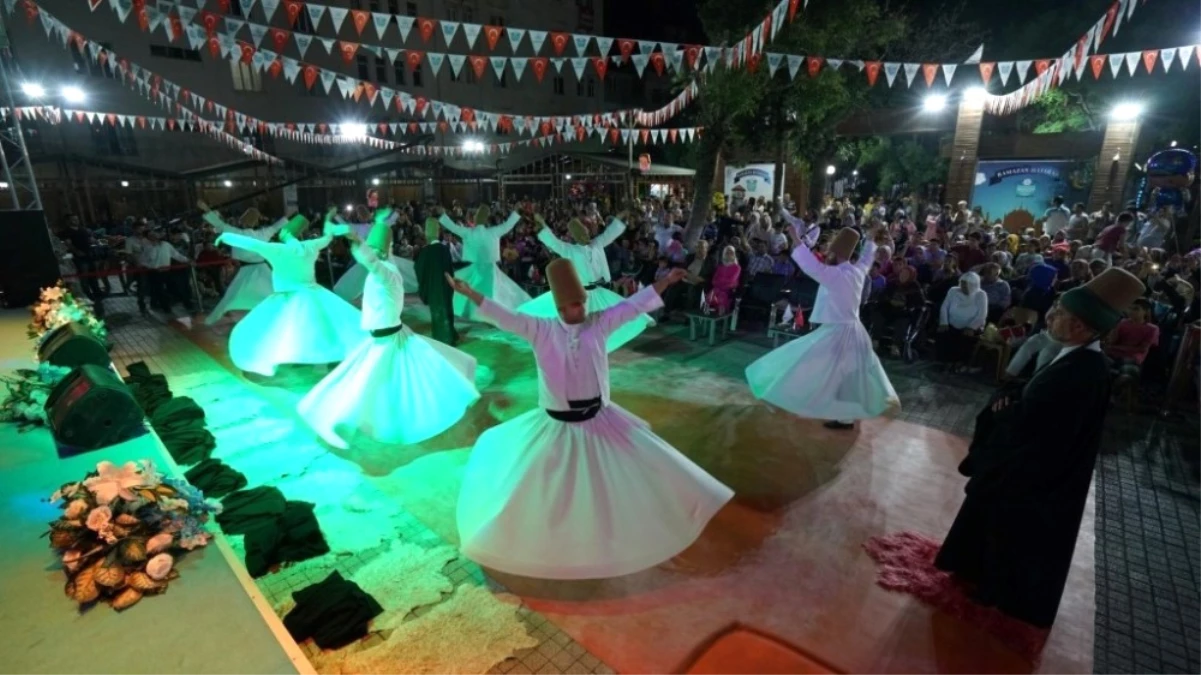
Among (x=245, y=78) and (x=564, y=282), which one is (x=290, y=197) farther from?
(x=564, y=282)

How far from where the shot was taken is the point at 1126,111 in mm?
15180

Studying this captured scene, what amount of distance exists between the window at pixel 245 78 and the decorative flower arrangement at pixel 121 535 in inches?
986

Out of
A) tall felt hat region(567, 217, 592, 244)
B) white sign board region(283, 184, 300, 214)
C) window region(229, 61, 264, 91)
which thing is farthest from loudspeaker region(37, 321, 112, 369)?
window region(229, 61, 264, 91)

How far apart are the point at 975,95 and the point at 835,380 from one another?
45.8ft

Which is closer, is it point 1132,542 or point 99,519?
point 99,519

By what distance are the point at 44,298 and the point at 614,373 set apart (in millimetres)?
6754

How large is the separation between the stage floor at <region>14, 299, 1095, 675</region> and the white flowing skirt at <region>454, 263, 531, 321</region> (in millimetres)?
3254

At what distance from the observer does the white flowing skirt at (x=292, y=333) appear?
7562mm

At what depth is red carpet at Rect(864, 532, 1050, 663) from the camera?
3.41 metres

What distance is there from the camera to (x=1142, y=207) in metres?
14.9

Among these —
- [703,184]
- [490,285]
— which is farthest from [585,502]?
[703,184]

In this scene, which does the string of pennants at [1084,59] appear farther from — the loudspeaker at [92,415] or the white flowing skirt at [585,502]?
the loudspeaker at [92,415]

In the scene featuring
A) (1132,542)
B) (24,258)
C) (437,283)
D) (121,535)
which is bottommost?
(1132,542)

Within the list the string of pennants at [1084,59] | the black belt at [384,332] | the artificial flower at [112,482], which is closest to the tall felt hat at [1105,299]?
the string of pennants at [1084,59]
